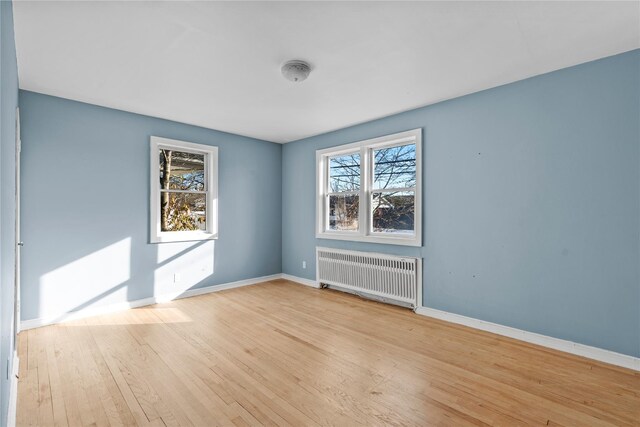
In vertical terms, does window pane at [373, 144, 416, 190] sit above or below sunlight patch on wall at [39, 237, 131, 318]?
above

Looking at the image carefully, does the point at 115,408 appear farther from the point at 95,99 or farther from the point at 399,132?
the point at 399,132

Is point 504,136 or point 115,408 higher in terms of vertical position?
point 504,136

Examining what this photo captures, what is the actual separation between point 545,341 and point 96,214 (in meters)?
5.02

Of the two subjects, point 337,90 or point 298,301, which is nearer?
point 337,90

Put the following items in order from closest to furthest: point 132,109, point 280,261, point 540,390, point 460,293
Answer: point 540,390
point 460,293
point 132,109
point 280,261

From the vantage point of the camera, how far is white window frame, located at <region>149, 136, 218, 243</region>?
169 inches

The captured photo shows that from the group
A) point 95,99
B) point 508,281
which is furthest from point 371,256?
point 95,99

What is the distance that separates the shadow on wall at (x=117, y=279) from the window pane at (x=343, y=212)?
1.96m

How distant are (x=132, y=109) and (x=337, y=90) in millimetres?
2620

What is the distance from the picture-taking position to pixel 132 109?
4.00 meters

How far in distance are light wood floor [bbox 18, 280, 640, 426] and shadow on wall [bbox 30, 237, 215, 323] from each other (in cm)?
26

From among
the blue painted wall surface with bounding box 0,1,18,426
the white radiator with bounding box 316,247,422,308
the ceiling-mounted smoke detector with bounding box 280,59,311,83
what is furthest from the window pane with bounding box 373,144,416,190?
the blue painted wall surface with bounding box 0,1,18,426

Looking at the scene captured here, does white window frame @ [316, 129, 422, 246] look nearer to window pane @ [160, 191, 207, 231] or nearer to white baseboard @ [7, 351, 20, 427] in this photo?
window pane @ [160, 191, 207, 231]

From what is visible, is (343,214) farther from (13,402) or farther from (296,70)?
(13,402)
